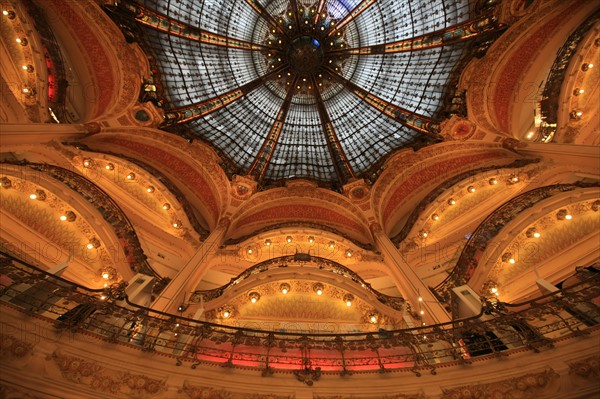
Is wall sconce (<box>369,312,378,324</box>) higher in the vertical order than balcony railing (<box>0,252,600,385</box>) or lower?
higher

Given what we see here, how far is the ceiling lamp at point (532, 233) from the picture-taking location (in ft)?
35.3

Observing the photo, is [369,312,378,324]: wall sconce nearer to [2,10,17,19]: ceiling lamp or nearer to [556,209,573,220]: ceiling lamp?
[556,209,573,220]: ceiling lamp

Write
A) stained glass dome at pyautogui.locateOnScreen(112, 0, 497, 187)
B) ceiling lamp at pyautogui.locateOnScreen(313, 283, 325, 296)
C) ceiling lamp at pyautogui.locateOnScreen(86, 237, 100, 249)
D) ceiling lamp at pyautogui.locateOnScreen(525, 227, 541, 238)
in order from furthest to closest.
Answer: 1. stained glass dome at pyautogui.locateOnScreen(112, 0, 497, 187)
2. ceiling lamp at pyautogui.locateOnScreen(313, 283, 325, 296)
3. ceiling lamp at pyautogui.locateOnScreen(86, 237, 100, 249)
4. ceiling lamp at pyautogui.locateOnScreen(525, 227, 541, 238)

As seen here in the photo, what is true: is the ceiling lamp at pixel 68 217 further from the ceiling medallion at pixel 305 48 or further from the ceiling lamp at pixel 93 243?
the ceiling medallion at pixel 305 48

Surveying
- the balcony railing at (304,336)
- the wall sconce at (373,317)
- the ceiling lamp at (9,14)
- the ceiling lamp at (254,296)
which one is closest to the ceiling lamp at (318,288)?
the wall sconce at (373,317)

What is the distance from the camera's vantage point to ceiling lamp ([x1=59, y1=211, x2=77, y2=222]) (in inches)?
419

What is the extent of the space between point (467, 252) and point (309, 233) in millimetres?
6535

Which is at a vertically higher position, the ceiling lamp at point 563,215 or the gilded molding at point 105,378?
the ceiling lamp at point 563,215

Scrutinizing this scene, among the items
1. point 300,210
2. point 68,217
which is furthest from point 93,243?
point 300,210

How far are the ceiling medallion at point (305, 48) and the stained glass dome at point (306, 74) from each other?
5 centimetres

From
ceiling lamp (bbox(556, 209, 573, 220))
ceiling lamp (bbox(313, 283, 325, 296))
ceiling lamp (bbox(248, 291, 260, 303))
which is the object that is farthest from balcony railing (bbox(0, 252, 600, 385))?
ceiling lamp (bbox(556, 209, 573, 220))

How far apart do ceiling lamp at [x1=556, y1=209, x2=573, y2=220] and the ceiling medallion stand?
1130 centimetres

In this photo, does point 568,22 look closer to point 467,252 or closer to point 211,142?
point 467,252

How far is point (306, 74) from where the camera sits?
16.5 meters
